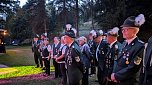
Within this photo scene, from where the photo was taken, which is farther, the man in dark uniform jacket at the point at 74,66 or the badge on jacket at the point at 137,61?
the man in dark uniform jacket at the point at 74,66

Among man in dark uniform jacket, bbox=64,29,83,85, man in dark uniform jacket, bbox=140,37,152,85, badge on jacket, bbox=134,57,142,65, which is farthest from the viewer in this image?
man in dark uniform jacket, bbox=64,29,83,85

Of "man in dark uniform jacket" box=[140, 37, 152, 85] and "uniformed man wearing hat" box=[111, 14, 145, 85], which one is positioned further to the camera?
"uniformed man wearing hat" box=[111, 14, 145, 85]

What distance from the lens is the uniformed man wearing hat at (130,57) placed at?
579 cm

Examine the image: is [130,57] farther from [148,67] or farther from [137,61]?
[148,67]

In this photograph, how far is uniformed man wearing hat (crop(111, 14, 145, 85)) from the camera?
579 cm

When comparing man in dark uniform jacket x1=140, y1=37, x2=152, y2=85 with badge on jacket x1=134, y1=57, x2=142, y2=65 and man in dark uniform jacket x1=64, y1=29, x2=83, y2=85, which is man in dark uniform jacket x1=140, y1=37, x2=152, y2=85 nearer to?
badge on jacket x1=134, y1=57, x2=142, y2=65

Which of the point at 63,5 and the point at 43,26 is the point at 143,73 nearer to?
the point at 63,5

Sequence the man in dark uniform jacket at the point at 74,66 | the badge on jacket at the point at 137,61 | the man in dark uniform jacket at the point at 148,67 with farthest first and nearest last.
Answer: the man in dark uniform jacket at the point at 74,66, the badge on jacket at the point at 137,61, the man in dark uniform jacket at the point at 148,67

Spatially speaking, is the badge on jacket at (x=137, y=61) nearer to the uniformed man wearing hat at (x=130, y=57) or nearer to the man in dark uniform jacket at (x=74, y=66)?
the uniformed man wearing hat at (x=130, y=57)

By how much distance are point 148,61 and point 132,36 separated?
43.7 inches

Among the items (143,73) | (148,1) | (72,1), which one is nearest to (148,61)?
(143,73)

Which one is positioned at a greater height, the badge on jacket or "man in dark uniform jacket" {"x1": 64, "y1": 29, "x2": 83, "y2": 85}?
the badge on jacket

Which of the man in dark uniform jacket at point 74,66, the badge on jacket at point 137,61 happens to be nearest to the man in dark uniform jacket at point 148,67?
the badge on jacket at point 137,61

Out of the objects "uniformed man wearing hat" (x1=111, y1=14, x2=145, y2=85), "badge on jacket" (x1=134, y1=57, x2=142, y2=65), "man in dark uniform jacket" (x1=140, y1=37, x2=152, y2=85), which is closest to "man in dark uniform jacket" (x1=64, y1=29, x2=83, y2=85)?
"uniformed man wearing hat" (x1=111, y1=14, x2=145, y2=85)
